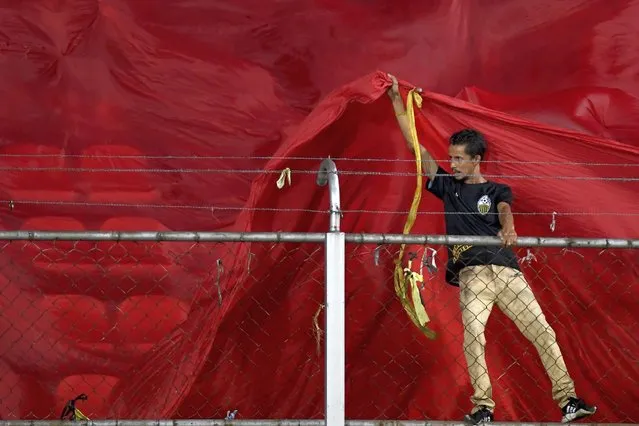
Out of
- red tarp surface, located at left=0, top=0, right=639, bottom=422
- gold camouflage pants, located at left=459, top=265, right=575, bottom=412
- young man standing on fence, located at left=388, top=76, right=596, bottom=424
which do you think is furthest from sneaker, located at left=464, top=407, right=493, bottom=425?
red tarp surface, located at left=0, top=0, right=639, bottom=422

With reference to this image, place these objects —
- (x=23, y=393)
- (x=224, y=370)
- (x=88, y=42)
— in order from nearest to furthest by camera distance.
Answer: (x=224, y=370) → (x=23, y=393) → (x=88, y=42)

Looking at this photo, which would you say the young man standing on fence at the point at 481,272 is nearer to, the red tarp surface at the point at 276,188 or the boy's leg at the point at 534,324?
the boy's leg at the point at 534,324

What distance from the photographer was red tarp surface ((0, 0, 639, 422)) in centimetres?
473

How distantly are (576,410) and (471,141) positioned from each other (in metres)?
1.18

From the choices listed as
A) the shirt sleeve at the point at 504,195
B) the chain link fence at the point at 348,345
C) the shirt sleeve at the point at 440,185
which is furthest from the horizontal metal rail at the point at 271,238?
the shirt sleeve at the point at 440,185

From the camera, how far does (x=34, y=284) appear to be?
17.5 feet

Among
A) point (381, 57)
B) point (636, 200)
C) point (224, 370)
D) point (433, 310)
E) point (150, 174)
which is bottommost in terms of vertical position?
point (224, 370)

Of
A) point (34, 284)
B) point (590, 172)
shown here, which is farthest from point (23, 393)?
point (590, 172)

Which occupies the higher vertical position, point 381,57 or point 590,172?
point 381,57

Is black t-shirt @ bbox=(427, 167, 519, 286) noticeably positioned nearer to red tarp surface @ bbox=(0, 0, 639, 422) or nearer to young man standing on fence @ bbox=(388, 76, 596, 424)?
young man standing on fence @ bbox=(388, 76, 596, 424)

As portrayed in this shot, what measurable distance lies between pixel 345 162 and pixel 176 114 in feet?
3.61

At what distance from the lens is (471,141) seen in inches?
180

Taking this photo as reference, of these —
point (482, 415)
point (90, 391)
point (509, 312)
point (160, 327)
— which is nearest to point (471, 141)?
point (509, 312)

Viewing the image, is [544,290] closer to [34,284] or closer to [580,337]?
[580,337]
